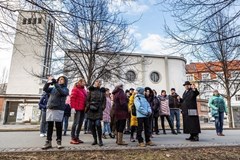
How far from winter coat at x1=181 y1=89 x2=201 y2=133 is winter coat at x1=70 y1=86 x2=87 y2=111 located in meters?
3.56

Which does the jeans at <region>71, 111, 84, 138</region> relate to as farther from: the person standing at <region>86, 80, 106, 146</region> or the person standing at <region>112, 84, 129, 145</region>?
the person standing at <region>112, 84, 129, 145</region>

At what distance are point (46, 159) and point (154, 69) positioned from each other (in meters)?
36.9

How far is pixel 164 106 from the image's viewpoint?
10.0 meters

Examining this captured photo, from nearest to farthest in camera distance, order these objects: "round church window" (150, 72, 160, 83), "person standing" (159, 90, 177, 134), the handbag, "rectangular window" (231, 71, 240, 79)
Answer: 1. the handbag
2. "person standing" (159, 90, 177, 134)
3. "rectangular window" (231, 71, 240, 79)
4. "round church window" (150, 72, 160, 83)

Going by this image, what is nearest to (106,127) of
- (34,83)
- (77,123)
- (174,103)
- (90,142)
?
(90,142)

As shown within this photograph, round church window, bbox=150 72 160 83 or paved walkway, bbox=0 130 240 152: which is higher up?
round church window, bbox=150 72 160 83

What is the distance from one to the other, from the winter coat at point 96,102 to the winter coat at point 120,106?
1.42 ft

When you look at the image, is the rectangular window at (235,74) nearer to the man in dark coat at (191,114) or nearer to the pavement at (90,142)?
the pavement at (90,142)

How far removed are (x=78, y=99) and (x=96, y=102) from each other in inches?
35.9

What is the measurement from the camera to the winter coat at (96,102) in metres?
6.23

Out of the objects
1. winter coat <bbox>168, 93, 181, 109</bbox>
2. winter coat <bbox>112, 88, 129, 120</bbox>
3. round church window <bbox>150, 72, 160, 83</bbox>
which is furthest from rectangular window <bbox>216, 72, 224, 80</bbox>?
round church window <bbox>150, 72, 160, 83</bbox>

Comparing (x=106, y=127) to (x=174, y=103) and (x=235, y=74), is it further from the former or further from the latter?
(x=235, y=74)

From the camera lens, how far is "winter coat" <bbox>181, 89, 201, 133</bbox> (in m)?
7.34

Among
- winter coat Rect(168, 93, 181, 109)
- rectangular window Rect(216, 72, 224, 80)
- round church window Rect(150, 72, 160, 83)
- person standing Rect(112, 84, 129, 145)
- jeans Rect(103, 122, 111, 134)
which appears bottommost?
jeans Rect(103, 122, 111, 134)
